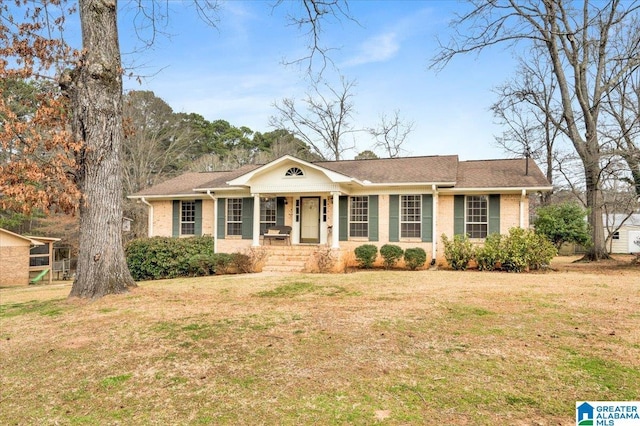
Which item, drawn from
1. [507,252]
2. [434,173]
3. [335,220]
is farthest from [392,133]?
[507,252]

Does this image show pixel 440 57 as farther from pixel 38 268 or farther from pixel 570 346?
pixel 38 268

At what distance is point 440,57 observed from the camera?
1652 cm

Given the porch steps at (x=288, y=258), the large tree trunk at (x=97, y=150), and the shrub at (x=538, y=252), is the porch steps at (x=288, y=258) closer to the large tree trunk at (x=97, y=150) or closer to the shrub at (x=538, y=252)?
the large tree trunk at (x=97, y=150)

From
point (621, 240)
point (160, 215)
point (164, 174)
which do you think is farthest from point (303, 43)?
point (621, 240)

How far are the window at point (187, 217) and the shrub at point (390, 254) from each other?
8713 mm

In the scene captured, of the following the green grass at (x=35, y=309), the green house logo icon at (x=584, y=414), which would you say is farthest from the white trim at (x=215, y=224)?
the green house logo icon at (x=584, y=414)

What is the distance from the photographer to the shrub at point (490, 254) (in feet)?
43.1

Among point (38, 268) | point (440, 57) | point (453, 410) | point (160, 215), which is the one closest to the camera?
point (453, 410)

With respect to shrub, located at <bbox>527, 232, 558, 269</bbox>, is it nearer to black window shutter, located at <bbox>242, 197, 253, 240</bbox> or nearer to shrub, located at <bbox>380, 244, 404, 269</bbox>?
shrub, located at <bbox>380, 244, 404, 269</bbox>

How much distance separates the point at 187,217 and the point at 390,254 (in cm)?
941

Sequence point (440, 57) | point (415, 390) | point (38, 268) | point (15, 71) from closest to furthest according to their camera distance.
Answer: point (415, 390) → point (15, 71) → point (440, 57) → point (38, 268)

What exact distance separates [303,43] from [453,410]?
8.49m

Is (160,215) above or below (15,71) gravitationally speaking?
below

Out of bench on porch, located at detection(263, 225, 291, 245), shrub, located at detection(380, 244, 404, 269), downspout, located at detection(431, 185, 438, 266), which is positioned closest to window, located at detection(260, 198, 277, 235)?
bench on porch, located at detection(263, 225, 291, 245)
